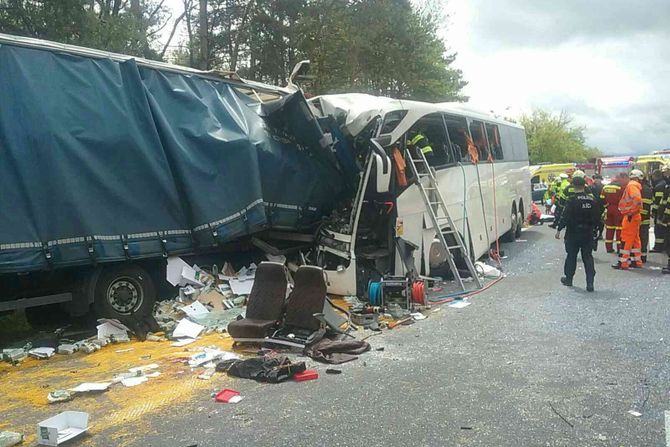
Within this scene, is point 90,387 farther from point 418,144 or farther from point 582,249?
point 582,249

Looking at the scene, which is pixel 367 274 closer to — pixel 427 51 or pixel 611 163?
pixel 427 51

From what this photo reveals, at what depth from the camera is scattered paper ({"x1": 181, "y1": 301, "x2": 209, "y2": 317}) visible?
7243 mm

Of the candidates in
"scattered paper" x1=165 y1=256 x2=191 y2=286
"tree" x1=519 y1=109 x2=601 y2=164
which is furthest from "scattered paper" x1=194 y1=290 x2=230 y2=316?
"tree" x1=519 y1=109 x2=601 y2=164

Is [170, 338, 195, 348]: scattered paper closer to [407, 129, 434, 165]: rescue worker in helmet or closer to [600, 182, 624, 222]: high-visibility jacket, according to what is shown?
[407, 129, 434, 165]: rescue worker in helmet

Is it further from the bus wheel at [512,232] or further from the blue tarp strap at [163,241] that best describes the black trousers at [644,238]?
the blue tarp strap at [163,241]

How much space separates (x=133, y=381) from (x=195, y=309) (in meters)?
2.11

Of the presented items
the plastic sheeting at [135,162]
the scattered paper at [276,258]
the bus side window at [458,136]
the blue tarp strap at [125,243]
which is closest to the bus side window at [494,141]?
the bus side window at [458,136]

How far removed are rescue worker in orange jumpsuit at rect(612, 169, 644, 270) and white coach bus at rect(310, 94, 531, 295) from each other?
8.48ft

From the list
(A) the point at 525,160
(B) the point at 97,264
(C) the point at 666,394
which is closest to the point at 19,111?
(B) the point at 97,264

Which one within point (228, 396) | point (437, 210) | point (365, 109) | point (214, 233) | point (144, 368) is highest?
point (365, 109)

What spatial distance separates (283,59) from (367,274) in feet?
49.2

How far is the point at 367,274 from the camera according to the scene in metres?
8.07

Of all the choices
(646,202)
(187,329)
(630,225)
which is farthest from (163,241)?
(646,202)

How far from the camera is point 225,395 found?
4781mm
